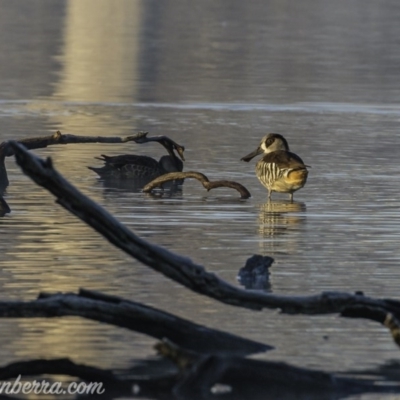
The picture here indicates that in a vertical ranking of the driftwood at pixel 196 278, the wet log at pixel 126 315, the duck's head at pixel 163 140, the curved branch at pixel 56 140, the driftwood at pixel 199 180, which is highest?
the duck's head at pixel 163 140

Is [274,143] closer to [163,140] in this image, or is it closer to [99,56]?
[163,140]

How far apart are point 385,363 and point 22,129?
1474 cm

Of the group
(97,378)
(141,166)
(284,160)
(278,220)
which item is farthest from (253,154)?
(97,378)

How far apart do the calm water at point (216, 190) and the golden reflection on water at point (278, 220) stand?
1.0 inches

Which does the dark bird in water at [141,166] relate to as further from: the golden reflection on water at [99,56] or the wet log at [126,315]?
the golden reflection on water at [99,56]

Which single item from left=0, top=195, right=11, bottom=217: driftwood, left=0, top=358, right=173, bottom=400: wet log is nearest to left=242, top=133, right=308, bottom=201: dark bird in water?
left=0, top=195, right=11, bottom=217: driftwood

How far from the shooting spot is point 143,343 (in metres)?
9.14

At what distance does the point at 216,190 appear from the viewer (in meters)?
17.0

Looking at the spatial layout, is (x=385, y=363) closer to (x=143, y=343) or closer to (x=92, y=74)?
(x=143, y=343)

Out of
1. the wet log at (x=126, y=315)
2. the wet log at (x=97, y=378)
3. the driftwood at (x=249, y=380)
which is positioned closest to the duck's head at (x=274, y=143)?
the wet log at (x=126, y=315)

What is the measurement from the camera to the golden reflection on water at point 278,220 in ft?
43.0

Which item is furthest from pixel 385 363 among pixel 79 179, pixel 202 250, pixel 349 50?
pixel 349 50

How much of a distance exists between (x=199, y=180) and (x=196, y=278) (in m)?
8.01

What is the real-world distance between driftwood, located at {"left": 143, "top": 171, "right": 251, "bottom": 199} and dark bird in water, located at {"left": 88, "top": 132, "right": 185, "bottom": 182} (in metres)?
0.94
